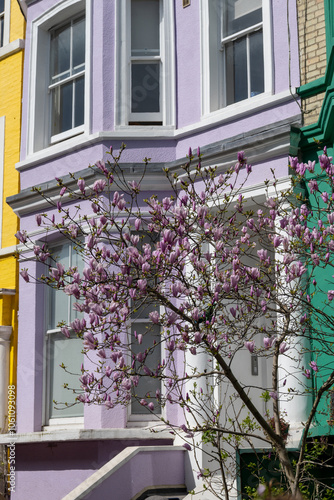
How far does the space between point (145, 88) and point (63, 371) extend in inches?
152

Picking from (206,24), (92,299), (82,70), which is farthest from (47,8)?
(92,299)

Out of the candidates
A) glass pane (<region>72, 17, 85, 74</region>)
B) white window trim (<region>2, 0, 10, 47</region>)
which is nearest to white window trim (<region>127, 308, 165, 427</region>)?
glass pane (<region>72, 17, 85, 74</region>)

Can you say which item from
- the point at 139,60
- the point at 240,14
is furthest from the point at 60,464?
the point at 240,14

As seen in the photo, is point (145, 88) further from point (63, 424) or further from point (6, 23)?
point (63, 424)

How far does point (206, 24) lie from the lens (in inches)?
408

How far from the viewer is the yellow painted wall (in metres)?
12.0

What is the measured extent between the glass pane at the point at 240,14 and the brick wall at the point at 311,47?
832 mm

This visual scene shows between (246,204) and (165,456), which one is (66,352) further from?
(246,204)

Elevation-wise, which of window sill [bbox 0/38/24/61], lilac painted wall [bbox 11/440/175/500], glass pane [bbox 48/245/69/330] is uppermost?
window sill [bbox 0/38/24/61]

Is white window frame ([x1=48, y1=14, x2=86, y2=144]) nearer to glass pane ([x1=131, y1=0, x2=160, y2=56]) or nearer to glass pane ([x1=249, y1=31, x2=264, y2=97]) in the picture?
glass pane ([x1=131, y1=0, x2=160, y2=56])

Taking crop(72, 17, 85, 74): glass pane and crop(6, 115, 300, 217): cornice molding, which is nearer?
crop(6, 115, 300, 217): cornice molding

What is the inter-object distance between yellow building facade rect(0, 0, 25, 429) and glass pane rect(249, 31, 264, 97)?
4050 mm

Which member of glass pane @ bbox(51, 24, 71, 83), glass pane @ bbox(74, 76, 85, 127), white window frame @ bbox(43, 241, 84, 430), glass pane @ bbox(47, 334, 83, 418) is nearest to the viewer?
glass pane @ bbox(47, 334, 83, 418)

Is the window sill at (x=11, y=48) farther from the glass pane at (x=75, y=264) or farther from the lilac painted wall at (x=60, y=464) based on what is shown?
the lilac painted wall at (x=60, y=464)
